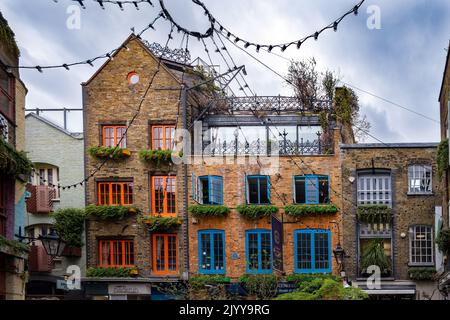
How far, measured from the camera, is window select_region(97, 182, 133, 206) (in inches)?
747

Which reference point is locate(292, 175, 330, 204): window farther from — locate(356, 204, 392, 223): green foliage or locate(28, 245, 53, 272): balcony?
locate(28, 245, 53, 272): balcony

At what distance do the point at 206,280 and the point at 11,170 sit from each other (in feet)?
27.5

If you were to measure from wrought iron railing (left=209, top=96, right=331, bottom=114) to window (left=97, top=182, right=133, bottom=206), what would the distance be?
325cm

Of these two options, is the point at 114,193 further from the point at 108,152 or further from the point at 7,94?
the point at 7,94

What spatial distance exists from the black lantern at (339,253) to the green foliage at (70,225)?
21.8ft

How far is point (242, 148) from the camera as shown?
19469 millimetres

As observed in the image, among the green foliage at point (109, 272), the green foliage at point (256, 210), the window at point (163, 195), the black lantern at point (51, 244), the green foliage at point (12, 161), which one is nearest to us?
the green foliage at point (12, 161)

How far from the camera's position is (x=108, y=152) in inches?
728

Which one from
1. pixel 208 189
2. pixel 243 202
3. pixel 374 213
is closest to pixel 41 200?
pixel 208 189

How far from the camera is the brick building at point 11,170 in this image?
11.3 metres

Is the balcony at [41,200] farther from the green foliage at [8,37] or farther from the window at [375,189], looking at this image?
the window at [375,189]

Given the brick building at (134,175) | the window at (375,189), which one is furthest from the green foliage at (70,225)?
the window at (375,189)
